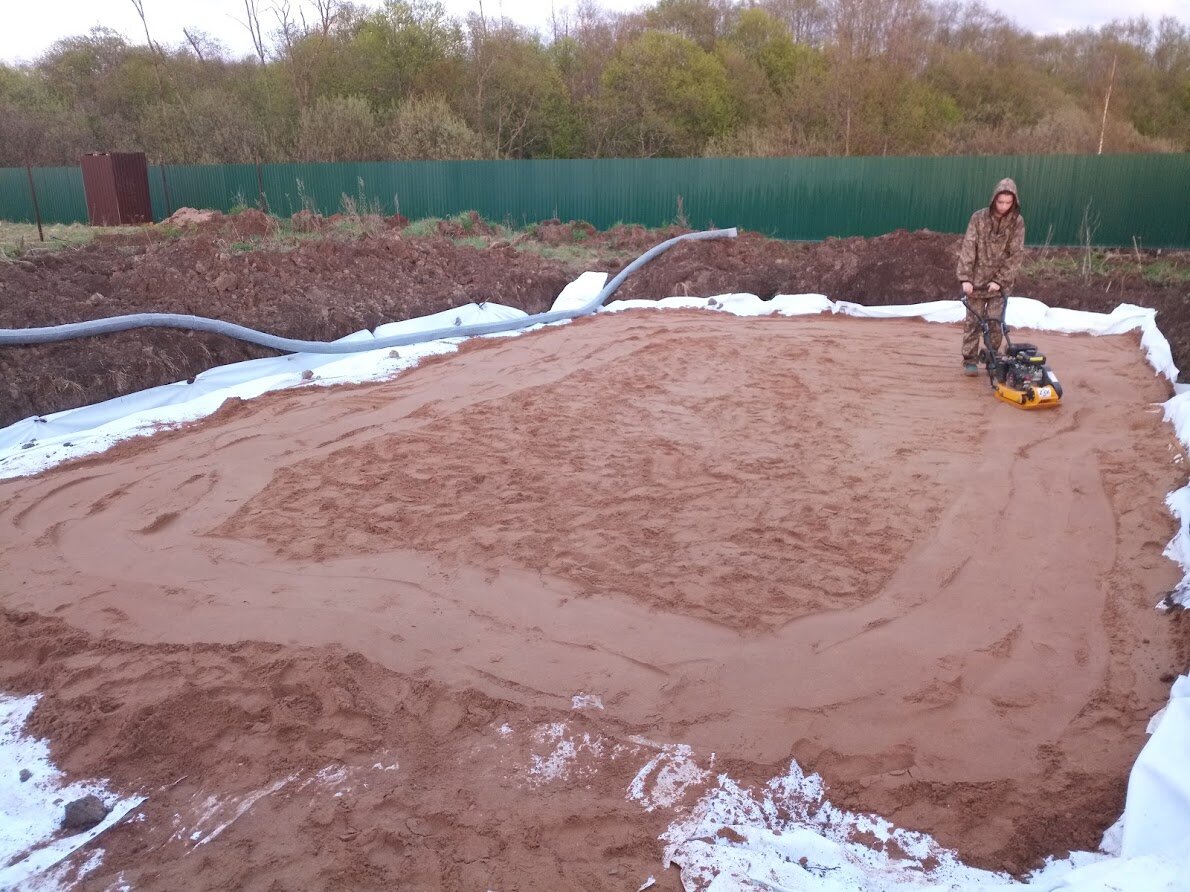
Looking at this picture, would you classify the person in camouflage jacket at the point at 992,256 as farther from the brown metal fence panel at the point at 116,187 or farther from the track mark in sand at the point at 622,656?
the brown metal fence panel at the point at 116,187

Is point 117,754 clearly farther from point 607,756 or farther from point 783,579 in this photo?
point 783,579

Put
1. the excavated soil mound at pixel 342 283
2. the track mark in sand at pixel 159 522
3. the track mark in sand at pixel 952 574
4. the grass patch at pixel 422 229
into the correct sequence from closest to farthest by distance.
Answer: the track mark in sand at pixel 952 574 < the track mark in sand at pixel 159 522 < the excavated soil mound at pixel 342 283 < the grass patch at pixel 422 229

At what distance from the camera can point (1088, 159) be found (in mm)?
14211

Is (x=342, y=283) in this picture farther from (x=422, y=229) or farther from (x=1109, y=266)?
(x=1109, y=266)

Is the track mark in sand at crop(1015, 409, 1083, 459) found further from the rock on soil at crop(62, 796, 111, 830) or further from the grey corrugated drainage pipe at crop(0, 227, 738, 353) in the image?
the grey corrugated drainage pipe at crop(0, 227, 738, 353)

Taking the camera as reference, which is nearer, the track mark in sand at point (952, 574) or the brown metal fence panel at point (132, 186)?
the track mark in sand at point (952, 574)

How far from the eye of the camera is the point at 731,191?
1697 centimetres

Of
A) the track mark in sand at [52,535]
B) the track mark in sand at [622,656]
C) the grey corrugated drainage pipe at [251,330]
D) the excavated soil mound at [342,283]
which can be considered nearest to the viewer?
the track mark in sand at [622,656]

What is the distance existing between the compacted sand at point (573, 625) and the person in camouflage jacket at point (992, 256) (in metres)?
1.02

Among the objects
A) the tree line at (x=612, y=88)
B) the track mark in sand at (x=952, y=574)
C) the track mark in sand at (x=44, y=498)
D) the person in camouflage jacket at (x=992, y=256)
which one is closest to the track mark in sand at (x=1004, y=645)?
the track mark in sand at (x=952, y=574)

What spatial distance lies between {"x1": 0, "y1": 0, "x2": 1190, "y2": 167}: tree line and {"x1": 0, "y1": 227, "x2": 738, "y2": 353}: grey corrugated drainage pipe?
13663mm

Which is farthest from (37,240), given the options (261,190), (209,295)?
(261,190)

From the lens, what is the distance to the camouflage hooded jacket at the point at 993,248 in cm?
695

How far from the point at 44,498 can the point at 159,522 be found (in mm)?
1012
